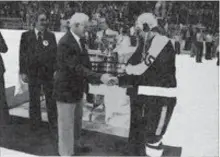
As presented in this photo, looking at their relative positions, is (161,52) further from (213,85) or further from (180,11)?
(180,11)

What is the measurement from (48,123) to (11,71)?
2981 mm

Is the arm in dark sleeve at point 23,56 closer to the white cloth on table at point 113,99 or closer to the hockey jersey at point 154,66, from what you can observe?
the white cloth on table at point 113,99

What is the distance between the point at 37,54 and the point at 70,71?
2.20 feet

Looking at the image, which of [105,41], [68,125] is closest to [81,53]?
[68,125]

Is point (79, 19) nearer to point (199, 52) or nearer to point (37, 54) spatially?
point (37, 54)

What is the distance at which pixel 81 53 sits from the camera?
107 inches

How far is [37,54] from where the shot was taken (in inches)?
128

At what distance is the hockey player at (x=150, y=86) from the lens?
2650mm

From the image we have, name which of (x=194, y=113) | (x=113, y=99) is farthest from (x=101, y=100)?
(x=194, y=113)

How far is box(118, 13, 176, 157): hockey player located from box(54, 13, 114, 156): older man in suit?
241mm

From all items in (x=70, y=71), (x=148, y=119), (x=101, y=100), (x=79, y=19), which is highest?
(x=79, y=19)

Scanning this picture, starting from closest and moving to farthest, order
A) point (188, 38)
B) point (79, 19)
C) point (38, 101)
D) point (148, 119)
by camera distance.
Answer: point (79, 19), point (148, 119), point (38, 101), point (188, 38)

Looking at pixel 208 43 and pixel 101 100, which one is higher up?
pixel 208 43

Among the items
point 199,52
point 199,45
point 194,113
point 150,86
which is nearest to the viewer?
point 150,86
